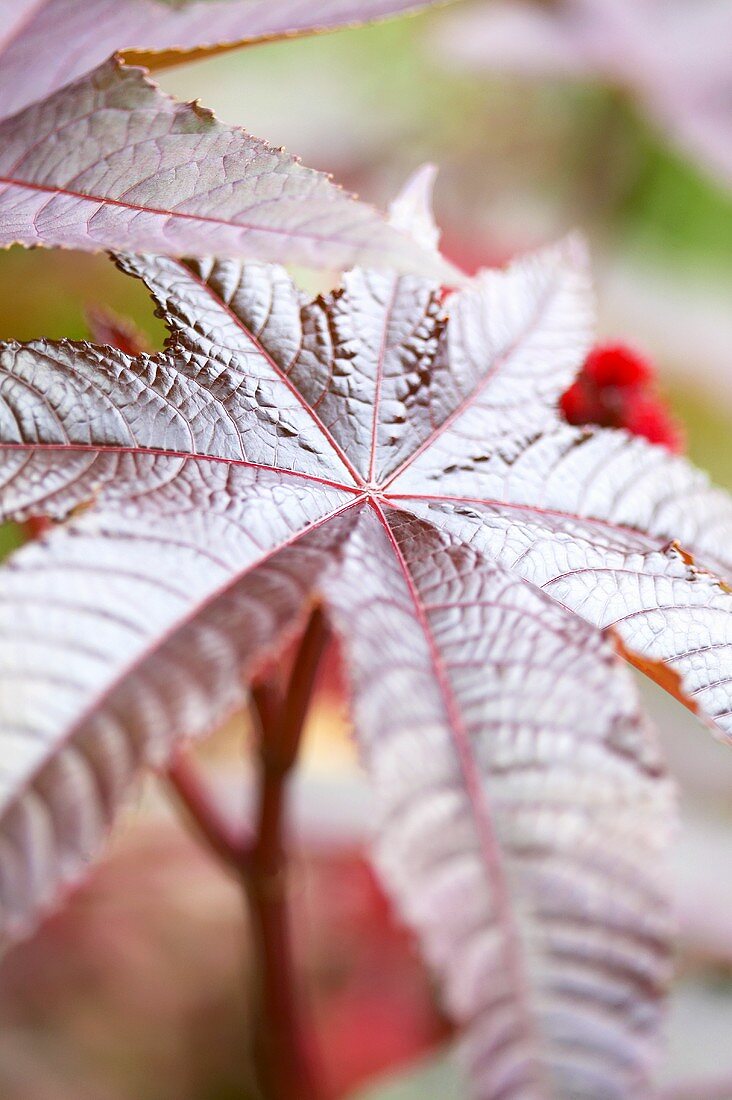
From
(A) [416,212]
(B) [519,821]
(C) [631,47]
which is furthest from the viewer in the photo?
(C) [631,47]

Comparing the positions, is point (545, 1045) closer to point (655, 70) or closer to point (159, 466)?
point (159, 466)

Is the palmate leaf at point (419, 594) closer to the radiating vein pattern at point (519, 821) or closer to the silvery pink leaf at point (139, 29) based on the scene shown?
the radiating vein pattern at point (519, 821)

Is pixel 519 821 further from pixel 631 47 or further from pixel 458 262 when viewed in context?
pixel 631 47

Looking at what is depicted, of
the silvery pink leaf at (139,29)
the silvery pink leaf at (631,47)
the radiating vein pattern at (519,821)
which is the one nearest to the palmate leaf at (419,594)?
the radiating vein pattern at (519,821)

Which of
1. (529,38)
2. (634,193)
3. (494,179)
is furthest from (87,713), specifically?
(634,193)

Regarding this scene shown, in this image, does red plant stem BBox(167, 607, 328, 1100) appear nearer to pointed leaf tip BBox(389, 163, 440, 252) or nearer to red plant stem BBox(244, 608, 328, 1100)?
red plant stem BBox(244, 608, 328, 1100)

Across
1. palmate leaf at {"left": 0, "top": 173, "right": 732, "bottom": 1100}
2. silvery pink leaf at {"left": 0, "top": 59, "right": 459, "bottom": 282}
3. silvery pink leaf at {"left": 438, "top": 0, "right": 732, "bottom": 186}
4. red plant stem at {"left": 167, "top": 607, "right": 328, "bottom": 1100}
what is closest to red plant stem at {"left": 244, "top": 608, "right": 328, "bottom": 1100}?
red plant stem at {"left": 167, "top": 607, "right": 328, "bottom": 1100}

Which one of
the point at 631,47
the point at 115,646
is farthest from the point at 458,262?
the point at 115,646
